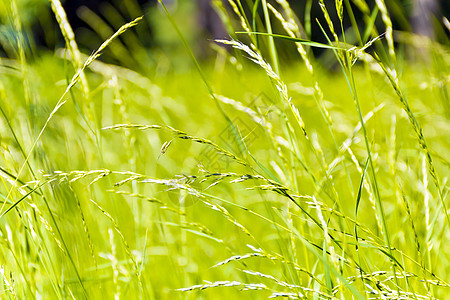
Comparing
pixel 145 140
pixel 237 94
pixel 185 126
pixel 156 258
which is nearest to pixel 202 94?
pixel 237 94

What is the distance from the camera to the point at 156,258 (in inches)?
51.8

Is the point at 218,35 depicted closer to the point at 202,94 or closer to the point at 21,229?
the point at 202,94

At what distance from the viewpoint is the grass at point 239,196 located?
0.67m

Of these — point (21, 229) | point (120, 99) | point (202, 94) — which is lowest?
point (202, 94)

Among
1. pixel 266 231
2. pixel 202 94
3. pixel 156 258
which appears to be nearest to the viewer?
pixel 156 258

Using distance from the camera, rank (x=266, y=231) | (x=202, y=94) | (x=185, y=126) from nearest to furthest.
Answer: (x=266, y=231)
(x=185, y=126)
(x=202, y=94)

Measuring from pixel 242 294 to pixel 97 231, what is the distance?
47 centimetres

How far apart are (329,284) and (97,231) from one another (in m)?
0.82

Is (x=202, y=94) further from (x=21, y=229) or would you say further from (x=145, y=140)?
(x=21, y=229)

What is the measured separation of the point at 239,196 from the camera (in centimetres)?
173

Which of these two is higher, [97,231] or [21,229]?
[21,229]

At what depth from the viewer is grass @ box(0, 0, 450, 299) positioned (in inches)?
26.2

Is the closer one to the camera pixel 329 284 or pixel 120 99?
pixel 329 284

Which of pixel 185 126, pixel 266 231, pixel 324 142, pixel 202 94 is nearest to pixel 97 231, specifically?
pixel 266 231
